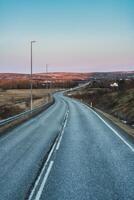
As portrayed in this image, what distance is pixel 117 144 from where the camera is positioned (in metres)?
16.7

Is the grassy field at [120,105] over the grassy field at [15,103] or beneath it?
over

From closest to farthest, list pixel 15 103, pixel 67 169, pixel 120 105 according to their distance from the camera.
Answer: pixel 67 169
pixel 120 105
pixel 15 103

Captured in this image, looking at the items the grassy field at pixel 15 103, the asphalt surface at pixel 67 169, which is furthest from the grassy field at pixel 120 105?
the asphalt surface at pixel 67 169

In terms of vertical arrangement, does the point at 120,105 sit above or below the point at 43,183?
below

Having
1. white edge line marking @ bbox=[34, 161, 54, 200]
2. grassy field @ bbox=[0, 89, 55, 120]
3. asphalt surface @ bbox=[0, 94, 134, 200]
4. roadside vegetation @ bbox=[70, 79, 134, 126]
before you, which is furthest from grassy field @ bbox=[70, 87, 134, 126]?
white edge line marking @ bbox=[34, 161, 54, 200]

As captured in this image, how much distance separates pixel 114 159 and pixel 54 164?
2174 mm

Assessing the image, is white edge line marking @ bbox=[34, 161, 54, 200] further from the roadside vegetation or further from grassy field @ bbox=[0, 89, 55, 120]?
grassy field @ bbox=[0, 89, 55, 120]

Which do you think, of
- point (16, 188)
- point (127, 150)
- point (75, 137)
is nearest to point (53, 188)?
point (16, 188)

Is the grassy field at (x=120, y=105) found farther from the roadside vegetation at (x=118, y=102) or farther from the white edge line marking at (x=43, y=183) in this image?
the white edge line marking at (x=43, y=183)

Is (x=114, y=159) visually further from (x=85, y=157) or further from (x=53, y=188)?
(x=53, y=188)

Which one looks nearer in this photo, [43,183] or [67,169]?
[43,183]

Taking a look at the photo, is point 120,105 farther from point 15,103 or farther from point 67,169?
point 67,169

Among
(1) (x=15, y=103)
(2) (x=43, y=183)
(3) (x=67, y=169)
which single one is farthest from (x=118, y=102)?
(2) (x=43, y=183)

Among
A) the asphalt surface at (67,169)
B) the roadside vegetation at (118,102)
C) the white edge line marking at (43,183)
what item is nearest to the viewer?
the white edge line marking at (43,183)
